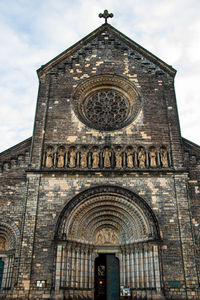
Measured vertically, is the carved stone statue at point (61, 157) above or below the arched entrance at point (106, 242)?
above

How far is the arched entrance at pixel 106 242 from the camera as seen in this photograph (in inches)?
474

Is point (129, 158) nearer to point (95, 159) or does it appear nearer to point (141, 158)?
point (141, 158)

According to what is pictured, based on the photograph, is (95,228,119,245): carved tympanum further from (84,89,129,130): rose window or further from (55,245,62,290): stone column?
(84,89,129,130): rose window

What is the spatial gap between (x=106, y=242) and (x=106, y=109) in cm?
Result: 682

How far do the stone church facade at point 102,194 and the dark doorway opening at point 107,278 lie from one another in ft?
0.14

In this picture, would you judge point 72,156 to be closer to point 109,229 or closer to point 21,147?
point 21,147

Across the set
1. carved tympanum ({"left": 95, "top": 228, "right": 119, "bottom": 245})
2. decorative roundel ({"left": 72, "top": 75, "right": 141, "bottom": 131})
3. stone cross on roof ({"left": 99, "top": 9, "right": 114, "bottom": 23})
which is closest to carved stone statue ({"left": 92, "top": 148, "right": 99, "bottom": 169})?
decorative roundel ({"left": 72, "top": 75, "right": 141, "bottom": 131})

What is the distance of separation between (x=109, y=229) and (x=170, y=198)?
3181 millimetres

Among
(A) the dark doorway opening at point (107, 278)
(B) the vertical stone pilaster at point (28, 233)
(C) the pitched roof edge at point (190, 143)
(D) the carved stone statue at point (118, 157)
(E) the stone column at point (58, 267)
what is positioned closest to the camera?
(E) the stone column at point (58, 267)

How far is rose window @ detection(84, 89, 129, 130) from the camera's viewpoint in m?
15.5

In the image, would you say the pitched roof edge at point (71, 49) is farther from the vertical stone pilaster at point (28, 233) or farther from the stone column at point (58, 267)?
the stone column at point (58, 267)

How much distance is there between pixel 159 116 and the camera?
15141mm

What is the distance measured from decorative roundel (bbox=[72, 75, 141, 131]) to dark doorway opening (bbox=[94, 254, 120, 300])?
6367 millimetres

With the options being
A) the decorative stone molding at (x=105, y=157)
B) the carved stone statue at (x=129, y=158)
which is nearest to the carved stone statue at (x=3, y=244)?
the decorative stone molding at (x=105, y=157)
